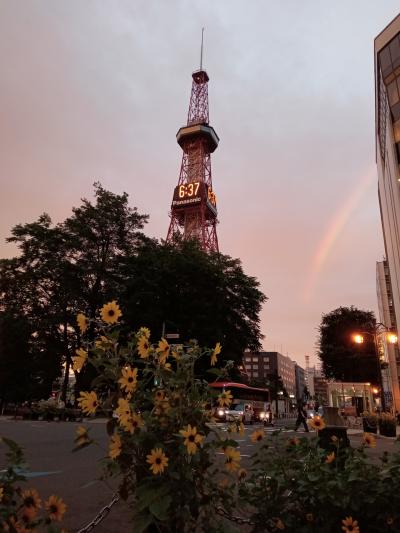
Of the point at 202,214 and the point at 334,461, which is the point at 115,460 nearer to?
the point at 334,461

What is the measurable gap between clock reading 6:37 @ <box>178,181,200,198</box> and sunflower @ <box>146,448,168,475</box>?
78.7 m

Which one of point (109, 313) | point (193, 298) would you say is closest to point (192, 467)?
point (109, 313)

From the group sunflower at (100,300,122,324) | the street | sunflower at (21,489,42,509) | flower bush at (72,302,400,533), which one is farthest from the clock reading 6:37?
sunflower at (21,489,42,509)

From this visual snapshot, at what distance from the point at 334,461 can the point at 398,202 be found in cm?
3388

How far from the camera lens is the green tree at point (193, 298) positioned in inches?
1502

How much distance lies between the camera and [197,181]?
83.8m

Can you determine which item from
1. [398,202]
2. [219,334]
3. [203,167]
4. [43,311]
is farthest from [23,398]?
[203,167]

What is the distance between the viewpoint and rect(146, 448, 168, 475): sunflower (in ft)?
8.21

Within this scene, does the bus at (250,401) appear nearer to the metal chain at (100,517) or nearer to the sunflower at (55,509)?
the metal chain at (100,517)

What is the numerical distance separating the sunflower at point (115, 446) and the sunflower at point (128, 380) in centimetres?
31

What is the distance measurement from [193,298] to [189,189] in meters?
45.3

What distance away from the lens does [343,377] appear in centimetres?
5141

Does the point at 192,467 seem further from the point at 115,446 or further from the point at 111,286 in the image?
the point at 111,286

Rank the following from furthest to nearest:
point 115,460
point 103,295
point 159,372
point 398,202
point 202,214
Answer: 1. point 202,214
2. point 103,295
3. point 398,202
4. point 159,372
5. point 115,460
